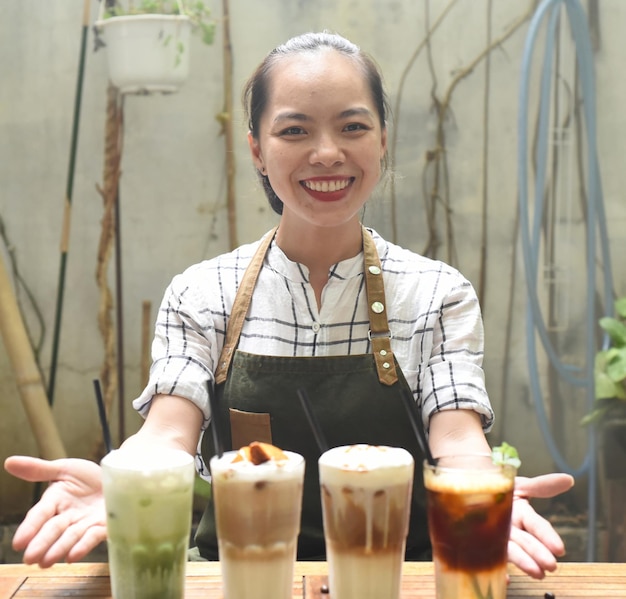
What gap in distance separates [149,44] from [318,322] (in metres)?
1.52

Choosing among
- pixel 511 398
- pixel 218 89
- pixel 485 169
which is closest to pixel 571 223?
pixel 485 169

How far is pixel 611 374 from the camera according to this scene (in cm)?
304

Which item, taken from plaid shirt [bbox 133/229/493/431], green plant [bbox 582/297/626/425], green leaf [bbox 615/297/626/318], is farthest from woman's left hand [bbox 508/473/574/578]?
green leaf [bbox 615/297/626/318]

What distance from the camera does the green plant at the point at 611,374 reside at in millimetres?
3043

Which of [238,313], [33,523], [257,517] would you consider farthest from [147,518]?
[238,313]

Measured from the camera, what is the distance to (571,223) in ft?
11.0

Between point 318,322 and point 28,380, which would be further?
point 28,380

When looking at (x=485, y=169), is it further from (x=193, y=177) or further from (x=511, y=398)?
(x=193, y=177)

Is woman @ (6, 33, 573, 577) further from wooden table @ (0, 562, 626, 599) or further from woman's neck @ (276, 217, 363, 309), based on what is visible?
wooden table @ (0, 562, 626, 599)

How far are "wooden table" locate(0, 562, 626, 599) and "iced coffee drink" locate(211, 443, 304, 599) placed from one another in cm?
12

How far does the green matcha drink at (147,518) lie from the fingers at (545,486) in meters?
0.50

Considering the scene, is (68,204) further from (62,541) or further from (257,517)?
(257,517)

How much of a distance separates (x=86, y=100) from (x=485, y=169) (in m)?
1.43

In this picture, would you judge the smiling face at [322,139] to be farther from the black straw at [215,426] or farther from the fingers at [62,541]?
the fingers at [62,541]
